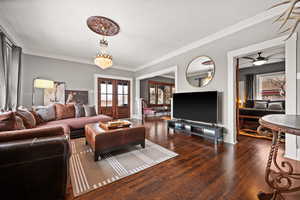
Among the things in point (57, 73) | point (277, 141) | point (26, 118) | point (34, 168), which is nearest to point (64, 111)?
point (26, 118)

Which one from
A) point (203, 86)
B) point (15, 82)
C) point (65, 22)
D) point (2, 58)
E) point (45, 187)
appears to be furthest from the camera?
point (203, 86)

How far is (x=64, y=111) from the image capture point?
3.52 metres

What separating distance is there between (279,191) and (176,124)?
7.60ft

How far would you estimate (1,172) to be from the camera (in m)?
0.89

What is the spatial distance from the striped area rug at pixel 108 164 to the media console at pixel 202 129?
104cm

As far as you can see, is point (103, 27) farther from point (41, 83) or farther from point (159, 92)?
point (159, 92)

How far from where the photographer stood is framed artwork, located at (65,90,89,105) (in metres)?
4.64

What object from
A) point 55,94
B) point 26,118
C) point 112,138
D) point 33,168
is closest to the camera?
point 33,168

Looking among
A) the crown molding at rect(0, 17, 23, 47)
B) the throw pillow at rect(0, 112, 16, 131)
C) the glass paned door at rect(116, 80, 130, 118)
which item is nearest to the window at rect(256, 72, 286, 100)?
the glass paned door at rect(116, 80, 130, 118)

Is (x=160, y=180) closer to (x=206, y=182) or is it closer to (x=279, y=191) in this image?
(x=206, y=182)

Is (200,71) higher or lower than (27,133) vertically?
higher

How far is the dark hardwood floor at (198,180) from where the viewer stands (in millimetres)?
1241

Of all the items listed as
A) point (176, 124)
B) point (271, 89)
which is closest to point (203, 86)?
point (176, 124)

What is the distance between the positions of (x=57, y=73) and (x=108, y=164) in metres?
4.51
